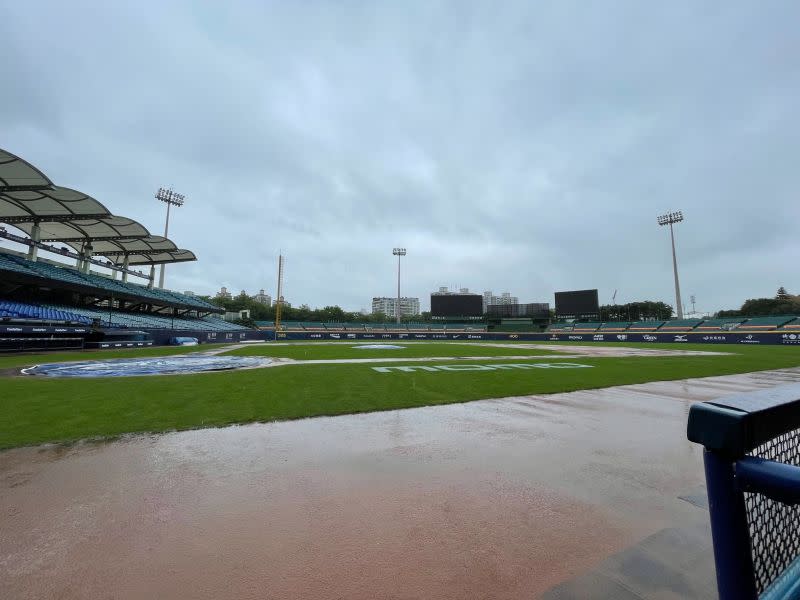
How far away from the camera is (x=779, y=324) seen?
43938 millimetres

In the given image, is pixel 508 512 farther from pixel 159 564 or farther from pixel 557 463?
A: pixel 159 564

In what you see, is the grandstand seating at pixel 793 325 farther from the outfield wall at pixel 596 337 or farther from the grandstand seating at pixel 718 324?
the outfield wall at pixel 596 337

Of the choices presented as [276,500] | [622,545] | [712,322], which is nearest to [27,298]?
[276,500]

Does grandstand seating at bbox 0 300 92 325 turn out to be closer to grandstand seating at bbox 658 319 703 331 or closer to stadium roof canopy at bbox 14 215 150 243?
stadium roof canopy at bbox 14 215 150 243

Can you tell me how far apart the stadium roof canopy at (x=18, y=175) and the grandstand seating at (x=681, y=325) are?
74.1 metres

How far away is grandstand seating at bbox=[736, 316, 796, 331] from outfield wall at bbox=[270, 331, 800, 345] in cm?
513

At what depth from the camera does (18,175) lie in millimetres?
26109

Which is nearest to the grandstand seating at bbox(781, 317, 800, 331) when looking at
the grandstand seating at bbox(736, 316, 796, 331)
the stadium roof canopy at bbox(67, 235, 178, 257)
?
the grandstand seating at bbox(736, 316, 796, 331)

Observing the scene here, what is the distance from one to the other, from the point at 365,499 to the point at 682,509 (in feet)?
10.4

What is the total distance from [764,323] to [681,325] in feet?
28.9

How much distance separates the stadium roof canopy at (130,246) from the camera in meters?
44.6

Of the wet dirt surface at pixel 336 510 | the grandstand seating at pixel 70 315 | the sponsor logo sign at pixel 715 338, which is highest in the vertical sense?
the grandstand seating at pixel 70 315

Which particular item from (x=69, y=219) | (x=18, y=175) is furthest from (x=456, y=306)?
(x=18, y=175)

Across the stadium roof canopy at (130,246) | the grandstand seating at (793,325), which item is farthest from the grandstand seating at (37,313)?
the grandstand seating at (793,325)
